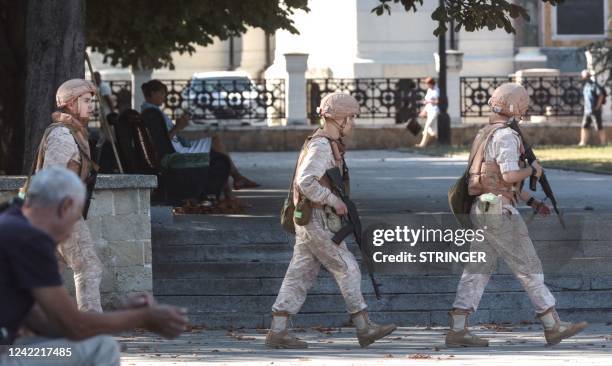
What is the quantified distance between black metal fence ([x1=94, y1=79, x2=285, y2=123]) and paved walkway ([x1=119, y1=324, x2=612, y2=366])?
2457 cm

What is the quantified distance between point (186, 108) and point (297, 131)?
258cm

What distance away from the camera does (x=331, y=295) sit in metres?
12.5

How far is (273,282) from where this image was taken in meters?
12.8

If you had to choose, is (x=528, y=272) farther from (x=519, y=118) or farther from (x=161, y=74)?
(x=161, y=74)

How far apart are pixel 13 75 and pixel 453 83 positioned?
21.7 m

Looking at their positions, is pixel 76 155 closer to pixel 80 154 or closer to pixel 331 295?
pixel 80 154

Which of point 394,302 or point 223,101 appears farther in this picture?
point 223,101

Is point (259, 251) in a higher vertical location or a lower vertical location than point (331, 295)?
higher

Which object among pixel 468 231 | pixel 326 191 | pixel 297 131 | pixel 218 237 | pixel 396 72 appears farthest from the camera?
pixel 396 72

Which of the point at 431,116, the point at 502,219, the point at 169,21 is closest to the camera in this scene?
the point at 502,219

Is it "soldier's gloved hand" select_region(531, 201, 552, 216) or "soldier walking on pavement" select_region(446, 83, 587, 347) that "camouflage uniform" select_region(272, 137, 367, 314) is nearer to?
"soldier walking on pavement" select_region(446, 83, 587, 347)

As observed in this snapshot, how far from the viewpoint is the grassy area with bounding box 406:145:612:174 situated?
2542 cm

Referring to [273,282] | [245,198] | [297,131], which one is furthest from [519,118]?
[297,131]

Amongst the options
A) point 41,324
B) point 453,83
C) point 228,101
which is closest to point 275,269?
point 41,324
